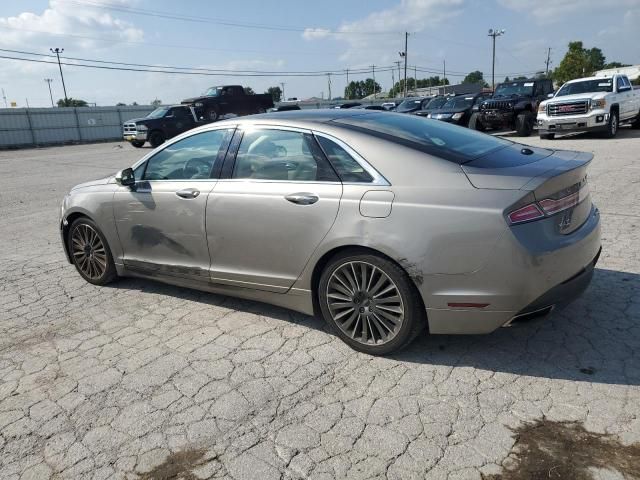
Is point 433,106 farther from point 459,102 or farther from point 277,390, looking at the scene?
point 277,390

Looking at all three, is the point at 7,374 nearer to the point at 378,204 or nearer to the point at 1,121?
the point at 378,204

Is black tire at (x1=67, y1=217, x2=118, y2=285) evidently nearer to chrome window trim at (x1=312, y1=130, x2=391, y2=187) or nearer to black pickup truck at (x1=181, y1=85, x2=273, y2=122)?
chrome window trim at (x1=312, y1=130, x2=391, y2=187)

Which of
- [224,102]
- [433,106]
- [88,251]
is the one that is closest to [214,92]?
[224,102]

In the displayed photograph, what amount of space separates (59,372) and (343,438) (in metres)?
2.06

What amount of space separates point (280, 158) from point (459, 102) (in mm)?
19071

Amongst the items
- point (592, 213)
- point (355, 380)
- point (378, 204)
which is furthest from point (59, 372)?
point (592, 213)

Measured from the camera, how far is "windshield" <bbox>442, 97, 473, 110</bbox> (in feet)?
68.5

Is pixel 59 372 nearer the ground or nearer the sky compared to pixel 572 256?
nearer the ground

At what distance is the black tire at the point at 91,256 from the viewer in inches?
197

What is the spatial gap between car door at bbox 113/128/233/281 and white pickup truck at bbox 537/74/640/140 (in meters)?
14.5

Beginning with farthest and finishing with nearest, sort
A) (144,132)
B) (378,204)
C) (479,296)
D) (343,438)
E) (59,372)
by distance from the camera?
(144,132) < (59,372) < (378,204) < (479,296) < (343,438)

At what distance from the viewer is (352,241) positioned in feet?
10.8

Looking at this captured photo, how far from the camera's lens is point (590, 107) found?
15430 mm

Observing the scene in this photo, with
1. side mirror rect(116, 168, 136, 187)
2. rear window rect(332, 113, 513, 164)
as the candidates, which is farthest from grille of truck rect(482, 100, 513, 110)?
side mirror rect(116, 168, 136, 187)
